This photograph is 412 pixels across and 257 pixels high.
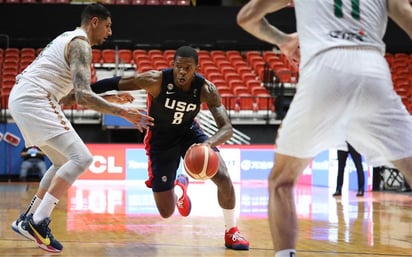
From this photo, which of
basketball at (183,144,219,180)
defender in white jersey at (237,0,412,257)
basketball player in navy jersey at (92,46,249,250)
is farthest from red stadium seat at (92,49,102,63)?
defender in white jersey at (237,0,412,257)

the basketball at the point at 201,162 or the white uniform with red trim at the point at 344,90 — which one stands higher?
the white uniform with red trim at the point at 344,90

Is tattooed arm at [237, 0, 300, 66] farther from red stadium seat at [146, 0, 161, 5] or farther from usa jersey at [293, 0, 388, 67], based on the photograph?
red stadium seat at [146, 0, 161, 5]

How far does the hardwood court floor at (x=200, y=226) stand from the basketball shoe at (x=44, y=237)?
0.23 ft

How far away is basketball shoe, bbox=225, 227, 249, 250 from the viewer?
5754mm

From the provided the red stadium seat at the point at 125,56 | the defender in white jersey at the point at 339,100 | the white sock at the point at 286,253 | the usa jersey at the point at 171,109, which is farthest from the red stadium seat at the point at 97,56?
the white sock at the point at 286,253

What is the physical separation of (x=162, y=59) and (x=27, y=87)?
1524 cm

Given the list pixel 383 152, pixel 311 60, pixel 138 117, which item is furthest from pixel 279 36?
pixel 138 117

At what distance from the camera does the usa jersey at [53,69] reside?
576 centimetres

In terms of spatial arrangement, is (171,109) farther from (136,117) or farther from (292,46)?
(292,46)

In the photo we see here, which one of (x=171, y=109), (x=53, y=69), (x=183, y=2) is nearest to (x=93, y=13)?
(x=53, y=69)

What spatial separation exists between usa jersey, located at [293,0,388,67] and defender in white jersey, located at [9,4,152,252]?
82.6 inches

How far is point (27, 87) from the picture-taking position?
576 centimetres

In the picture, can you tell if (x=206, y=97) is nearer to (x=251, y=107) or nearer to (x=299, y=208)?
(x=299, y=208)

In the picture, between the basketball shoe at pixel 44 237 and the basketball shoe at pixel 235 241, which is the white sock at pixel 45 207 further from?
the basketball shoe at pixel 235 241
